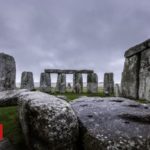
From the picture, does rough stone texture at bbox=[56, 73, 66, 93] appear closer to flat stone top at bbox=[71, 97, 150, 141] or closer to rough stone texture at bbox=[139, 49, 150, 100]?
rough stone texture at bbox=[139, 49, 150, 100]

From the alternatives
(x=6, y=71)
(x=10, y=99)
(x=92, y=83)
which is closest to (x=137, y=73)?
(x=10, y=99)

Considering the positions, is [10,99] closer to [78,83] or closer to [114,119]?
[114,119]

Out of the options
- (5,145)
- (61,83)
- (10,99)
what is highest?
(61,83)

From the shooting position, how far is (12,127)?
7.59m

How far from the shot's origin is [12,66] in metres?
13.1

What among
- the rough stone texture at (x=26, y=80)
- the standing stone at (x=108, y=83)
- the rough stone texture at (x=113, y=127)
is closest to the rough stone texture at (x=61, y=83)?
the standing stone at (x=108, y=83)

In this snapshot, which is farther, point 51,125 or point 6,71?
point 6,71

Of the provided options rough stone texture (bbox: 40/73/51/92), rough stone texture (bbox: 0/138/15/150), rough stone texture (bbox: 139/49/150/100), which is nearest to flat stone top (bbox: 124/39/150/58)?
rough stone texture (bbox: 139/49/150/100)

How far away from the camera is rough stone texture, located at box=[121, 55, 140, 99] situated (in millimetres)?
10672

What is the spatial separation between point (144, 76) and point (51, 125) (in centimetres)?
523

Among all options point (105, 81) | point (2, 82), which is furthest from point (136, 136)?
point (105, 81)

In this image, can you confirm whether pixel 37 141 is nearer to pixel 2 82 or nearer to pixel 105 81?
pixel 2 82

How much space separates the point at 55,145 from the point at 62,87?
2053 centimetres

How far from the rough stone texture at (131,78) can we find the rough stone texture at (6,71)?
461 cm
